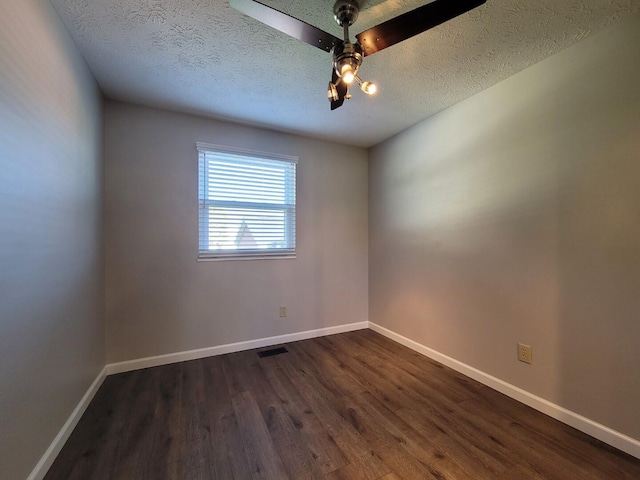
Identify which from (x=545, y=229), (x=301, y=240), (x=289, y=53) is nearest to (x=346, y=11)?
Result: (x=289, y=53)

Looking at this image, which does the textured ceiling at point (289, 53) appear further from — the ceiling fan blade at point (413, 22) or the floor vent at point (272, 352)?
the floor vent at point (272, 352)

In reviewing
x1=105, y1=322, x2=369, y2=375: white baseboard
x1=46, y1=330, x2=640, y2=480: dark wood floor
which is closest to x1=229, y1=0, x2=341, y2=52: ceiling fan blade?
x1=46, y1=330, x2=640, y2=480: dark wood floor

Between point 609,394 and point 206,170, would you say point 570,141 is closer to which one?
point 609,394

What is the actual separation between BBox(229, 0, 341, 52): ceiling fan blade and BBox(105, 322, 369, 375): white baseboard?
2711mm

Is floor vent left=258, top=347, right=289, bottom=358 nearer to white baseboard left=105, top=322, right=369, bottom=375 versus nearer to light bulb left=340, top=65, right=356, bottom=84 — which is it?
white baseboard left=105, top=322, right=369, bottom=375

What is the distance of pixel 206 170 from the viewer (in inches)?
107

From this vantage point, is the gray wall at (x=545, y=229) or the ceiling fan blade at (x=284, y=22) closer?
the ceiling fan blade at (x=284, y=22)

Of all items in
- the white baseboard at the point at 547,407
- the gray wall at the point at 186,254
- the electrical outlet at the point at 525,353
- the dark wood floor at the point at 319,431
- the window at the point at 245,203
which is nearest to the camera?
the dark wood floor at the point at 319,431

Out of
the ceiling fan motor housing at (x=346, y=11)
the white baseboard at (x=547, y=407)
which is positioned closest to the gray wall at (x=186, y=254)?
the white baseboard at (x=547, y=407)

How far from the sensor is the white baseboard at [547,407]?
1485mm

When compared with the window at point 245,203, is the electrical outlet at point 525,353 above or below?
below

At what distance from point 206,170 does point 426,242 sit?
2.37 meters

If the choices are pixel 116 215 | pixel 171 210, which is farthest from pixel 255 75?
pixel 116 215

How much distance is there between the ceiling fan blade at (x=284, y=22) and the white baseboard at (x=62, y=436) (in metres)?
2.30
